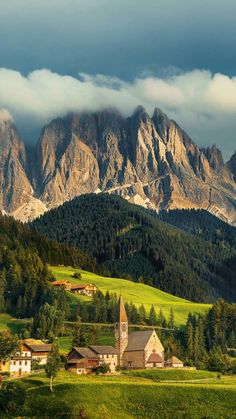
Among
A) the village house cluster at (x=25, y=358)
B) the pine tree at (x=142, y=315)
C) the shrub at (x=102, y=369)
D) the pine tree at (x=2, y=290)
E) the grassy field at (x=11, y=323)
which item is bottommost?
the shrub at (x=102, y=369)

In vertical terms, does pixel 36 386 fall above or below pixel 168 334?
below

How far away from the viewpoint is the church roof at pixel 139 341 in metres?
140

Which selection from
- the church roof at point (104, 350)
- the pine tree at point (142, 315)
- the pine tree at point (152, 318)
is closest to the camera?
the church roof at point (104, 350)

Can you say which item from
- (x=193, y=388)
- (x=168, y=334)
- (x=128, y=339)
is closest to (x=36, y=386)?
(x=193, y=388)

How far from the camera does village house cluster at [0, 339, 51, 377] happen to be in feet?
426

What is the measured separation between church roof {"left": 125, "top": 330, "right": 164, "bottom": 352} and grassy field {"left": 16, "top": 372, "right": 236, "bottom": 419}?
108 ft

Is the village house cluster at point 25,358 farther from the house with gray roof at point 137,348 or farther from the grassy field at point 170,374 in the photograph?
the grassy field at point 170,374

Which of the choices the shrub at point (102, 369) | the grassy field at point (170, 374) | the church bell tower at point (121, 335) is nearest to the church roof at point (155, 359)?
the church bell tower at point (121, 335)

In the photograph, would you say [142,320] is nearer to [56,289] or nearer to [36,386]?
[56,289]

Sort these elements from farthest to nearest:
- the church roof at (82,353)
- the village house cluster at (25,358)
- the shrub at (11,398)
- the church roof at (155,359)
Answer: the church roof at (155,359), the church roof at (82,353), the village house cluster at (25,358), the shrub at (11,398)

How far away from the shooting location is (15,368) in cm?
13075

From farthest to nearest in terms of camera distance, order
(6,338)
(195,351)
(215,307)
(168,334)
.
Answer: (215,307), (168,334), (195,351), (6,338)

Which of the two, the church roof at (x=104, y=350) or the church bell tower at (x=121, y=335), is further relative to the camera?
the church bell tower at (x=121, y=335)

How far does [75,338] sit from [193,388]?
5260 cm
